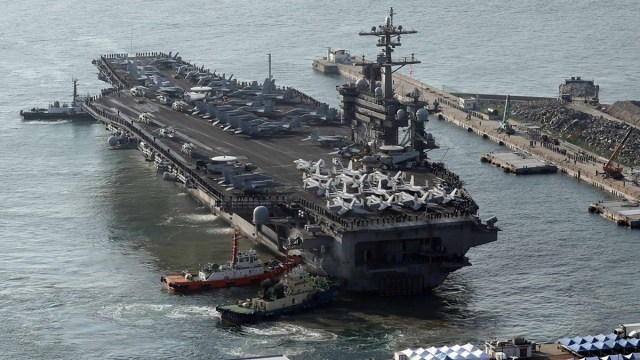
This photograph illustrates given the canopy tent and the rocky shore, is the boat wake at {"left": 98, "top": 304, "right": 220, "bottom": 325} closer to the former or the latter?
the canopy tent

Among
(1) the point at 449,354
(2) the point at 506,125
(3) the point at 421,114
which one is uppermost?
(3) the point at 421,114

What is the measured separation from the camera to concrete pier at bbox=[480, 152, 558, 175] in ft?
367

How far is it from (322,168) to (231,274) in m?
15.4

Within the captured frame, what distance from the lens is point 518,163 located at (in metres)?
114

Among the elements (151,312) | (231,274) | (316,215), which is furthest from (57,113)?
(151,312)

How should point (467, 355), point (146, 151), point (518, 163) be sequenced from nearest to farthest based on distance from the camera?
point (467, 355), point (518, 163), point (146, 151)

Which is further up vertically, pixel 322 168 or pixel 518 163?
pixel 322 168

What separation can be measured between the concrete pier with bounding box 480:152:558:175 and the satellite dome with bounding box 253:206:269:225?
31.6 metres

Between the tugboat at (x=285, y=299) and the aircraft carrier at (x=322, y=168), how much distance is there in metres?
2.34

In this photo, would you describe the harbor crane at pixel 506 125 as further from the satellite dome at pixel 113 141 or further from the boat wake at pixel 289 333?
the boat wake at pixel 289 333

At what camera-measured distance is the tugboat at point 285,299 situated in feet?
249

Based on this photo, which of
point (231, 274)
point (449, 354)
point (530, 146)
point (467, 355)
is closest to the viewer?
point (467, 355)

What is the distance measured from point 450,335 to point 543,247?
17180 mm

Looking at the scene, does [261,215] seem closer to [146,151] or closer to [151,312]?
[151,312]
